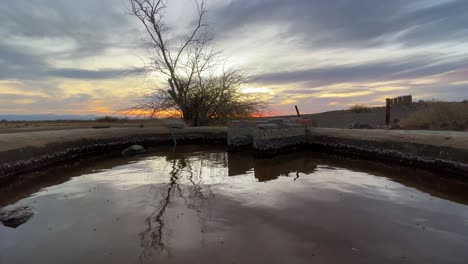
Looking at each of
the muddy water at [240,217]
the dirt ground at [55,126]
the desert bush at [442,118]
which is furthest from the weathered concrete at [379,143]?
the dirt ground at [55,126]

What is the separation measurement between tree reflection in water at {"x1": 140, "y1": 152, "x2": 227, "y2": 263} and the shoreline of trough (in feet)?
8.16

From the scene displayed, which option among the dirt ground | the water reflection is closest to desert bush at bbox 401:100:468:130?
the water reflection

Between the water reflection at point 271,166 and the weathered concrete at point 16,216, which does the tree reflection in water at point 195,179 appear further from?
the weathered concrete at point 16,216

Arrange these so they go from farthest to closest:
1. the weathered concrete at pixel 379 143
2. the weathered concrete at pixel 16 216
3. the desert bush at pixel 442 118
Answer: the desert bush at pixel 442 118, the weathered concrete at pixel 379 143, the weathered concrete at pixel 16 216

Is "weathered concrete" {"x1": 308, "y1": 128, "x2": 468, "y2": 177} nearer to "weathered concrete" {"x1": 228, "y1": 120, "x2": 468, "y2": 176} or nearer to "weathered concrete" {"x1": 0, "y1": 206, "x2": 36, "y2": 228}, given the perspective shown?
"weathered concrete" {"x1": 228, "y1": 120, "x2": 468, "y2": 176}

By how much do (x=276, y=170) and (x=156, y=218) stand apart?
4.31 metres

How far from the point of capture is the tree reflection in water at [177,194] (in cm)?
366

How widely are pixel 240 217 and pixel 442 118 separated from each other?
1336cm

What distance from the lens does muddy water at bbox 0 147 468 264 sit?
3432 mm

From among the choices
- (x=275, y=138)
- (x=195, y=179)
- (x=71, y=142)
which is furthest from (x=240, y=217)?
(x=71, y=142)

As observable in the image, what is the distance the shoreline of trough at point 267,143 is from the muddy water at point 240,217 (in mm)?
743

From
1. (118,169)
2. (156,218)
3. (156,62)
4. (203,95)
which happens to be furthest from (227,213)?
(156,62)

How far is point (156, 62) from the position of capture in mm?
16656

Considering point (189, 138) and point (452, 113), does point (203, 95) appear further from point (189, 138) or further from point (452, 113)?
point (452, 113)
